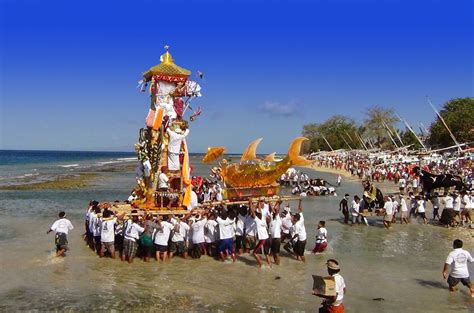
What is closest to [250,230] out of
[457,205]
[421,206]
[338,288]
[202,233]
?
[202,233]

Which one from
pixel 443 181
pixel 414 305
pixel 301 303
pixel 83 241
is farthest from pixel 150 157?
pixel 443 181

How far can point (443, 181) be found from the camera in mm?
20297

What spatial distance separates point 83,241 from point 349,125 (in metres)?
96.9

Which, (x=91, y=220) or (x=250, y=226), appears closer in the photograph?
(x=250, y=226)

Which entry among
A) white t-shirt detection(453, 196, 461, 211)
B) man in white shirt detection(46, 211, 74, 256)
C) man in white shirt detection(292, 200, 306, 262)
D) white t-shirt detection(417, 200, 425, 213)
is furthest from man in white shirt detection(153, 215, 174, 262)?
white t-shirt detection(453, 196, 461, 211)

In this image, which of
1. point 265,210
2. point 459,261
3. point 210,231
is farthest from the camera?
point 265,210

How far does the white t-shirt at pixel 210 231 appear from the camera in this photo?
13.4 metres

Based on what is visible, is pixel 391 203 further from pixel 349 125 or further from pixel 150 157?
pixel 349 125

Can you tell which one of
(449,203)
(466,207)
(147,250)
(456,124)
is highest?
(456,124)

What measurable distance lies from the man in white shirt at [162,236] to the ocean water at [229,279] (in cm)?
46

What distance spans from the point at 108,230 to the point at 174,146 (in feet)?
11.9

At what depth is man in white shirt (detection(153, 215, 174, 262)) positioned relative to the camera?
13.0m

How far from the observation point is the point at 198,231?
13258 millimetres

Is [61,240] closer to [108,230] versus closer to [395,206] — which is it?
[108,230]
